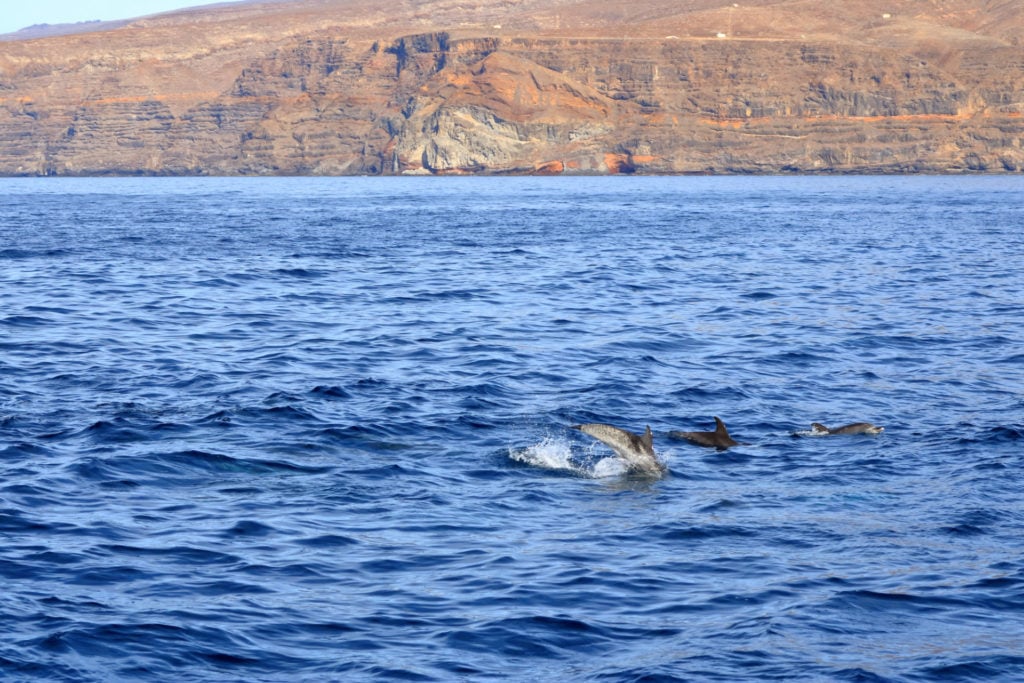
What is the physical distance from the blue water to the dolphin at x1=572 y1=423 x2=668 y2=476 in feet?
1.30

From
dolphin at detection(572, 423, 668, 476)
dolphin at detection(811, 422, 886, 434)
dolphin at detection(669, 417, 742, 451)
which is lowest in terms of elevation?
dolphin at detection(811, 422, 886, 434)

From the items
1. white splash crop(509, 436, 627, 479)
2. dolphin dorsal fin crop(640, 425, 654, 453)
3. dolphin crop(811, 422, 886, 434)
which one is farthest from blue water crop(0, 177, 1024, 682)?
dolphin dorsal fin crop(640, 425, 654, 453)

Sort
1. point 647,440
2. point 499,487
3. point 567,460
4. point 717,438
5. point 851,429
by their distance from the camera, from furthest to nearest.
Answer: point 851,429 → point 717,438 → point 567,460 → point 647,440 → point 499,487

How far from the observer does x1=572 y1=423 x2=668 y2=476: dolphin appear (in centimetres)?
1636

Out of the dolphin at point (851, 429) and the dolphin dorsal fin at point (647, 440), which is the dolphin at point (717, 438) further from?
the dolphin dorsal fin at point (647, 440)

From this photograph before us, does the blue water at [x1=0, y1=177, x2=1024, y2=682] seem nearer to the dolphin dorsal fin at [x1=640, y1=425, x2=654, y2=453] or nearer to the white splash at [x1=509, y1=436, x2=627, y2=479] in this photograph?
the white splash at [x1=509, y1=436, x2=627, y2=479]

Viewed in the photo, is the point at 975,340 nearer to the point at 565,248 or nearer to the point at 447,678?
the point at 447,678

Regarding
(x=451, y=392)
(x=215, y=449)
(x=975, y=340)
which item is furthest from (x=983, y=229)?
(x=215, y=449)

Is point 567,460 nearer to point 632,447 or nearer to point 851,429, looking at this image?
point 632,447

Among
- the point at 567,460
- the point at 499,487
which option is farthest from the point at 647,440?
the point at 499,487

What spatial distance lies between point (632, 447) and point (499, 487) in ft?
6.21

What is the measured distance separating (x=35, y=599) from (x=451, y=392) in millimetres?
11491

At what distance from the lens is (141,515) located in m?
15.1

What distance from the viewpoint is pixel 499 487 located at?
16.7m
